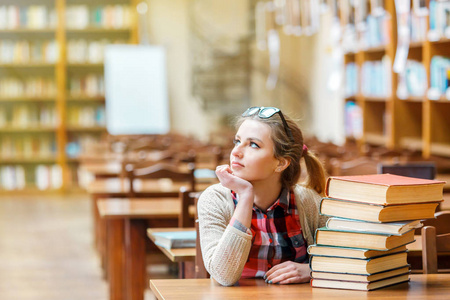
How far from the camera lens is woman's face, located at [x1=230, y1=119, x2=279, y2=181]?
2141 millimetres

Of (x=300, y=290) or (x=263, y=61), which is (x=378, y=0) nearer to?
(x=263, y=61)

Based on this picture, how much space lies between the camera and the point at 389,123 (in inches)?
321

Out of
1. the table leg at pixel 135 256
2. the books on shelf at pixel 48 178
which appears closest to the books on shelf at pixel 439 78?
the table leg at pixel 135 256

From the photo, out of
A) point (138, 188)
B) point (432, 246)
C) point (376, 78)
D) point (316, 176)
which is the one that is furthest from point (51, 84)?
point (432, 246)

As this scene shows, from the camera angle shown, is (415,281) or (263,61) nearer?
(415,281)

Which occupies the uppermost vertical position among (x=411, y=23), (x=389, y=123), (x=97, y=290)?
(x=411, y=23)

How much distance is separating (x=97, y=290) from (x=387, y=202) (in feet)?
12.3

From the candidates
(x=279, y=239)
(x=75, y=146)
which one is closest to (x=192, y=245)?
(x=279, y=239)

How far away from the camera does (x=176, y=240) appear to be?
2.78 meters

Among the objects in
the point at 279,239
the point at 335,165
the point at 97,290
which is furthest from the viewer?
the point at 97,290

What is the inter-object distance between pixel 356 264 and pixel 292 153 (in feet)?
1.39

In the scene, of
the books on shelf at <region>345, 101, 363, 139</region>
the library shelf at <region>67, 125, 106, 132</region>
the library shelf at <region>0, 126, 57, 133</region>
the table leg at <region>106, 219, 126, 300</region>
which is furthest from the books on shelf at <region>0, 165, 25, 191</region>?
the table leg at <region>106, 219, 126, 300</region>

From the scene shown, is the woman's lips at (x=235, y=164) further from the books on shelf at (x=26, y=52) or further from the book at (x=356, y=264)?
the books on shelf at (x=26, y=52)

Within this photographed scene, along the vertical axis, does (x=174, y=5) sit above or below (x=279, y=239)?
above
